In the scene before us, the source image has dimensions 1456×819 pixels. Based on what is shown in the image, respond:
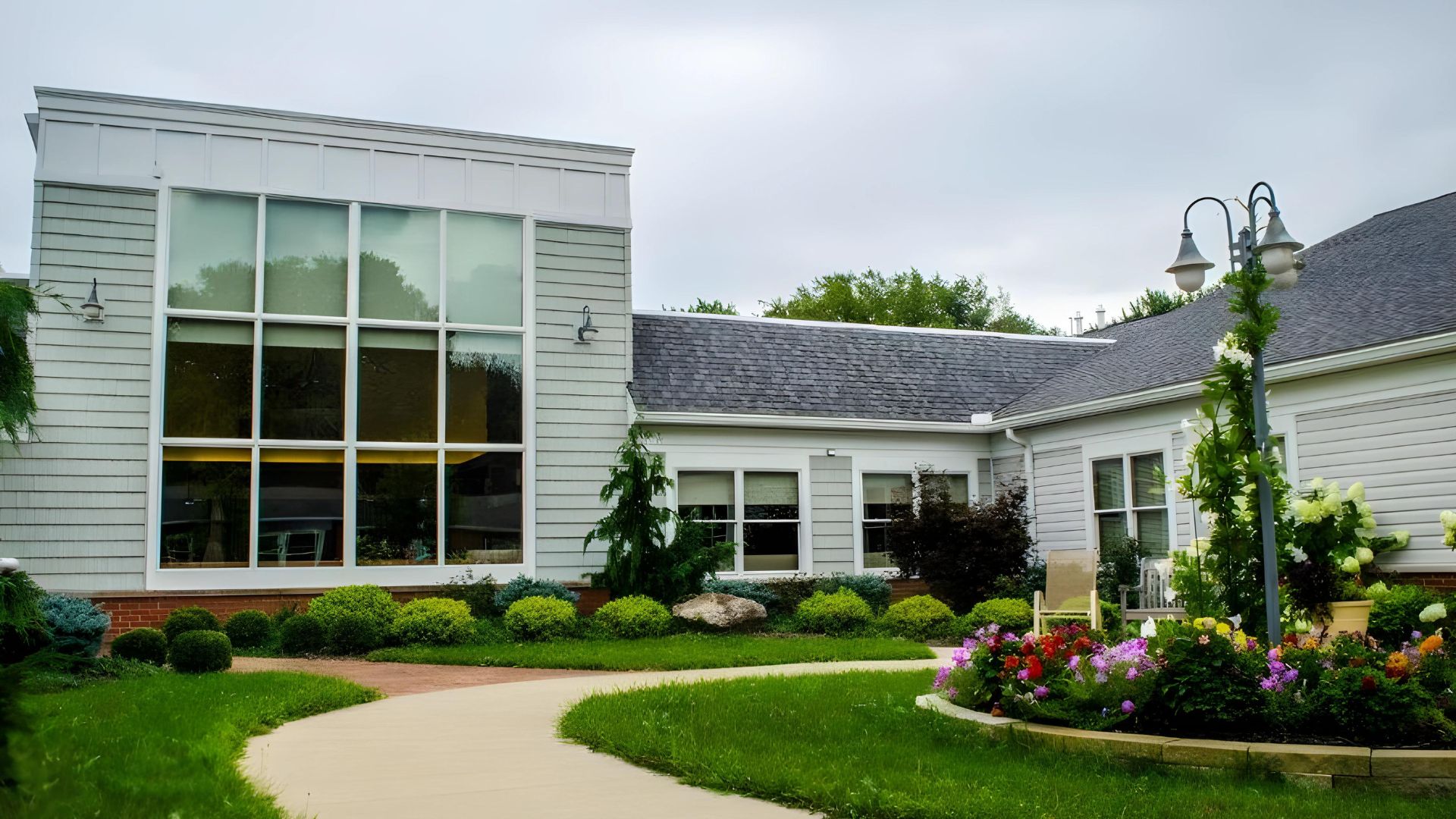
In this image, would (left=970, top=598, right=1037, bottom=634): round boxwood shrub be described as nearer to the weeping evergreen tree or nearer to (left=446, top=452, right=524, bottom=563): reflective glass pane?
the weeping evergreen tree

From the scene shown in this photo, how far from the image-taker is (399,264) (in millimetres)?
15148

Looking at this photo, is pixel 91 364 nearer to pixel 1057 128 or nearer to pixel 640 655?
pixel 640 655

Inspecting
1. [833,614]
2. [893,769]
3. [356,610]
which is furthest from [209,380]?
[893,769]

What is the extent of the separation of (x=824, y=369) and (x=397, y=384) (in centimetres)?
670

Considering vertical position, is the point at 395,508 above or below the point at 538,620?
above

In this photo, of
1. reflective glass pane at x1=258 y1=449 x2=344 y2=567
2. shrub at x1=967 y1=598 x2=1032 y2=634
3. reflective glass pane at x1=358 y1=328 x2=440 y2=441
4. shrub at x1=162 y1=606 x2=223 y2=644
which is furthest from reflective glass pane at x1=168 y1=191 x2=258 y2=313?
shrub at x1=967 y1=598 x2=1032 y2=634

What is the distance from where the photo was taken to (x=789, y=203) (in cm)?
3170

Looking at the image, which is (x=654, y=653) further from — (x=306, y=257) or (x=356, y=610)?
(x=306, y=257)

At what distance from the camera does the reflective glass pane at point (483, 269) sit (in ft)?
50.4

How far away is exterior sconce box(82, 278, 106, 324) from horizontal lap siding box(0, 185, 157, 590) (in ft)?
0.22

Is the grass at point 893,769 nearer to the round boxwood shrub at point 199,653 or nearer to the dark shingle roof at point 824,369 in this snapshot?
the round boxwood shrub at point 199,653

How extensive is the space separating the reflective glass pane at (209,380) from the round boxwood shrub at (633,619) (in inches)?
195

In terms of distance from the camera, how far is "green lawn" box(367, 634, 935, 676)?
11336 millimetres

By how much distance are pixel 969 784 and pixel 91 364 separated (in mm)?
12408
